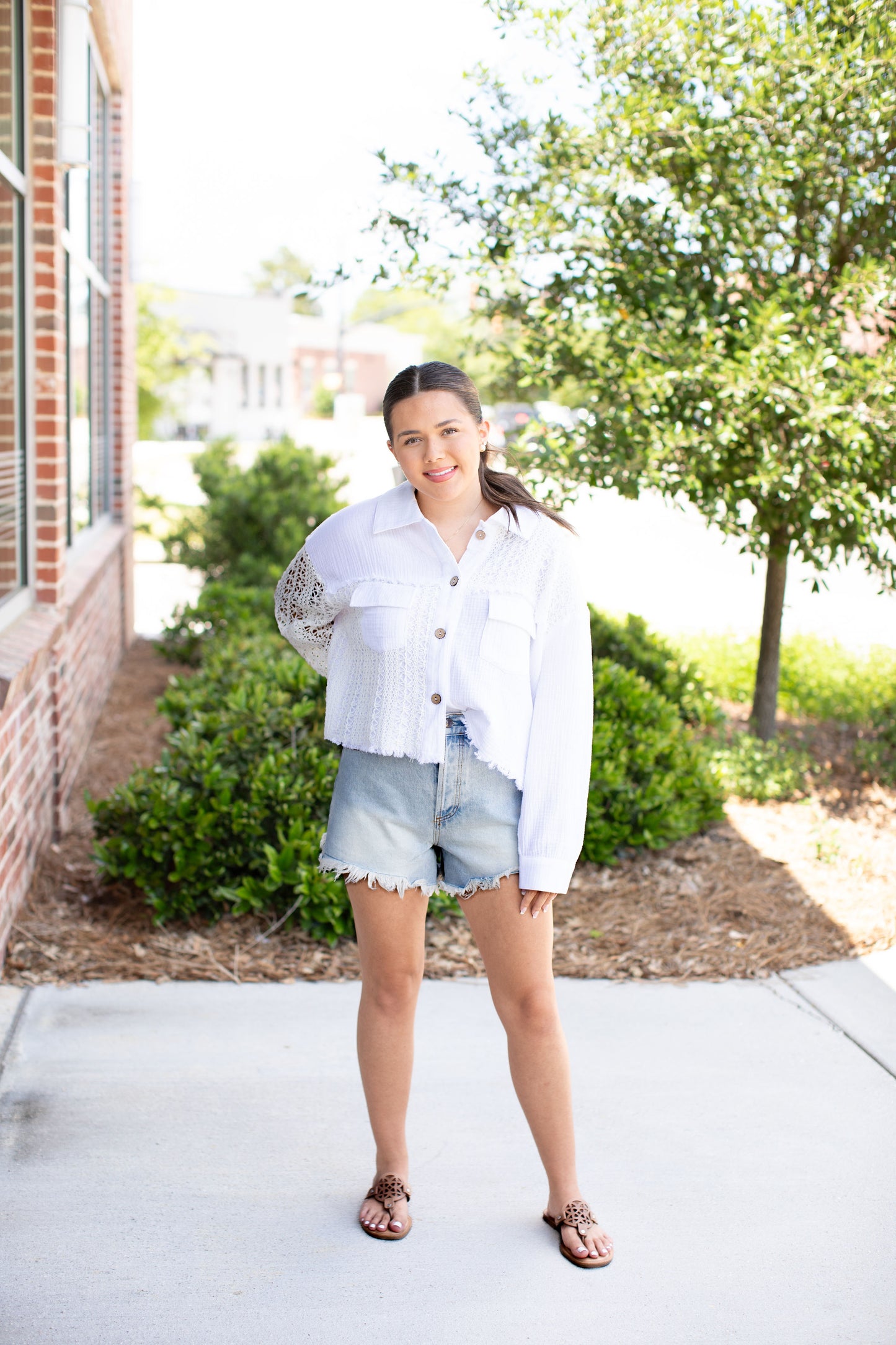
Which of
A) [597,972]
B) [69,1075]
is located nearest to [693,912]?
→ [597,972]

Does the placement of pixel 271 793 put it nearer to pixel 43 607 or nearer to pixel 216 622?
pixel 43 607

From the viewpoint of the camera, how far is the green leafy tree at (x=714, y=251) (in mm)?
Result: 4898

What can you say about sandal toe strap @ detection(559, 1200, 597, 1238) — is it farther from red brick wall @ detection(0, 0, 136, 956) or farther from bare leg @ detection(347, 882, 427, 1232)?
red brick wall @ detection(0, 0, 136, 956)

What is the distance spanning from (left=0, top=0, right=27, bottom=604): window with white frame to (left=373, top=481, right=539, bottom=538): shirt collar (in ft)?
7.92

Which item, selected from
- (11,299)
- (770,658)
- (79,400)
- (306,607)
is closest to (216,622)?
(79,400)

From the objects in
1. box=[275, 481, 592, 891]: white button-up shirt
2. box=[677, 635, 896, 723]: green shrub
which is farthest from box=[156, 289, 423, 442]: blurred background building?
box=[275, 481, 592, 891]: white button-up shirt

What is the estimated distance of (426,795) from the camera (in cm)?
249

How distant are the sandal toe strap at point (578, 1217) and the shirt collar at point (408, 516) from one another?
142 cm

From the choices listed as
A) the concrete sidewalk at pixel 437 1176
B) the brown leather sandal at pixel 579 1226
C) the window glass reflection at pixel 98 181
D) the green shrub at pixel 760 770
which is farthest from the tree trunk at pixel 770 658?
the window glass reflection at pixel 98 181

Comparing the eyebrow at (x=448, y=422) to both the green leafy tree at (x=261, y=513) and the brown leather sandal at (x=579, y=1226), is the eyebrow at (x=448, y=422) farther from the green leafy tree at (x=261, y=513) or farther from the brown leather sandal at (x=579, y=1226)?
the green leafy tree at (x=261, y=513)

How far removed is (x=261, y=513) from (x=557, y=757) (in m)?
7.48

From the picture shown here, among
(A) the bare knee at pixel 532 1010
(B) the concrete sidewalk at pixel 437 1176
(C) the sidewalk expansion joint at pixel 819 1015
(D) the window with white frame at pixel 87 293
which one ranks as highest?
(D) the window with white frame at pixel 87 293

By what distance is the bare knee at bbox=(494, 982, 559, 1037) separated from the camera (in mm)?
2531

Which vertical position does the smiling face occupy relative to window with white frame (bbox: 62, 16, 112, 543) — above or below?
below
